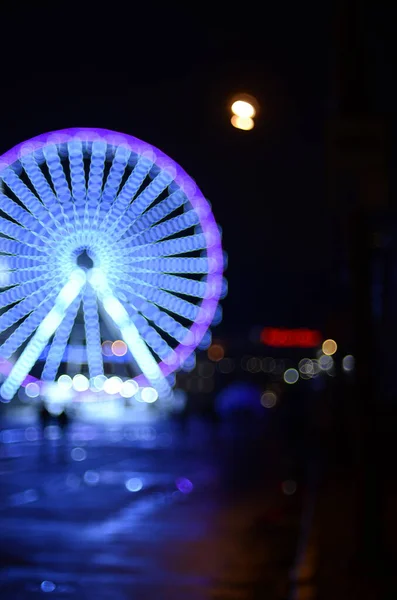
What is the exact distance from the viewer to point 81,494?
14.6m

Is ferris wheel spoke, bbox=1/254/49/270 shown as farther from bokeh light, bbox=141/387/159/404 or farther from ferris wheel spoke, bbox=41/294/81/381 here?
bokeh light, bbox=141/387/159/404

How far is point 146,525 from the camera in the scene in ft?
38.3

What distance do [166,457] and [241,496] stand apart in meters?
7.70

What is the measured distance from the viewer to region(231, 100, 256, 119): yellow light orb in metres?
8.38

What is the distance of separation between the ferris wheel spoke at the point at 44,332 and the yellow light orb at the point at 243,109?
13.1 meters

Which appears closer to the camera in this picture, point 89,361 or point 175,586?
point 175,586

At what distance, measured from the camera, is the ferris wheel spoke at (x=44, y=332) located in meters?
20.9

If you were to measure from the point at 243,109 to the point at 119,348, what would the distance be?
706 inches

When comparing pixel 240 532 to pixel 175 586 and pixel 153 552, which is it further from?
pixel 175 586

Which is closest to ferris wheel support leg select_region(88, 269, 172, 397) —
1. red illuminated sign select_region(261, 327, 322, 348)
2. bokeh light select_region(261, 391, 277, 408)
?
red illuminated sign select_region(261, 327, 322, 348)

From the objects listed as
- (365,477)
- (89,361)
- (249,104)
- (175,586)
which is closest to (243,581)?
(175,586)

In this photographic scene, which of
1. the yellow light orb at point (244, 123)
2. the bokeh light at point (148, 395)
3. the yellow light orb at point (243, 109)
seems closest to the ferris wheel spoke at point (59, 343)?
the yellow light orb at point (244, 123)

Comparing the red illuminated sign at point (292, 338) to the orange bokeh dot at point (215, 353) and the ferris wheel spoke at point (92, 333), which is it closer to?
the orange bokeh dot at point (215, 353)

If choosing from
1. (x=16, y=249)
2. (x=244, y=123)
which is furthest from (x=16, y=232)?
(x=244, y=123)
